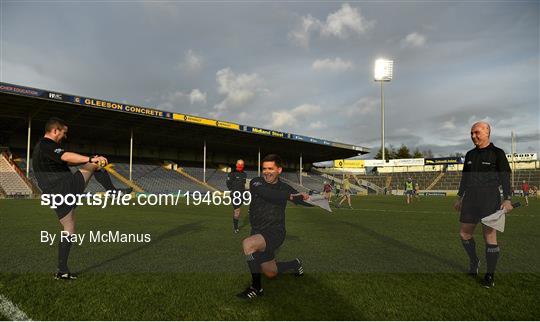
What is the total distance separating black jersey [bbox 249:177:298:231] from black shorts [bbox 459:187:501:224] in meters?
2.49

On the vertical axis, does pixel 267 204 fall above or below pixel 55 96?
below

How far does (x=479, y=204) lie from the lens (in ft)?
14.7

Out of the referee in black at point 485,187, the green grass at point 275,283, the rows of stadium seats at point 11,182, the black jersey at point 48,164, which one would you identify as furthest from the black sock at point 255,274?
the rows of stadium seats at point 11,182

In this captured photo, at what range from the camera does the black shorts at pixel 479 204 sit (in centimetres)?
438

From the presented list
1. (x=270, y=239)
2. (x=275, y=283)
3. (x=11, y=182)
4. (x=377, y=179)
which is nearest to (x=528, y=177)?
(x=377, y=179)

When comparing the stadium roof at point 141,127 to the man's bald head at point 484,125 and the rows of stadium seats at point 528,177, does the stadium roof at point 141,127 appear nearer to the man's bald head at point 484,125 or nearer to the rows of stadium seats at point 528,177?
the rows of stadium seats at point 528,177

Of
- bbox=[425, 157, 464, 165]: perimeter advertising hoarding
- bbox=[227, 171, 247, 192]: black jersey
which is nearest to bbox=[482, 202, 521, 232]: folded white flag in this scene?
bbox=[227, 171, 247, 192]: black jersey

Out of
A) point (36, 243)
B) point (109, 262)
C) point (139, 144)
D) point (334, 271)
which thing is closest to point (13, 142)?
point (139, 144)

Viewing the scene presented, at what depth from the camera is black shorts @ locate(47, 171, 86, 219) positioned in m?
4.14

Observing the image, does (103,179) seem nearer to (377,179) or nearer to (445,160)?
(377,179)

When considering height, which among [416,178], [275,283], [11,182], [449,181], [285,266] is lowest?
[275,283]

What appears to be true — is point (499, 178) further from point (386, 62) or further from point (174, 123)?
point (386, 62)

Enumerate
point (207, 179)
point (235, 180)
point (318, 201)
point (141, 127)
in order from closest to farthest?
point (318, 201), point (235, 180), point (141, 127), point (207, 179)

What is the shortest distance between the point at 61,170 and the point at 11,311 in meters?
1.61
